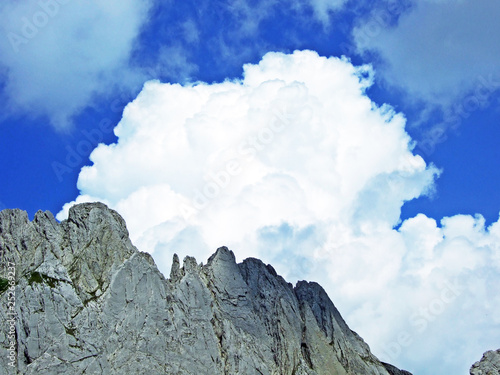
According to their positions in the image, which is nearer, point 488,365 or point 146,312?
point 146,312

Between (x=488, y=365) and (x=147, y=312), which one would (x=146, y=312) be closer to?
(x=147, y=312)

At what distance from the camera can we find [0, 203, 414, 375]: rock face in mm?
120125

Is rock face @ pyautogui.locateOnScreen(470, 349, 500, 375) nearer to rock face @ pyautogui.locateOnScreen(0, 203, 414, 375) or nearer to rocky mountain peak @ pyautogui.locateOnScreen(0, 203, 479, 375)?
rock face @ pyautogui.locateOnScreen(0, 203, 414, 375)

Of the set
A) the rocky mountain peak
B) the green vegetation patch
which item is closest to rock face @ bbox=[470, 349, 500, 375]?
the rocky mountain peak

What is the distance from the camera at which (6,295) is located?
12475 centimetres

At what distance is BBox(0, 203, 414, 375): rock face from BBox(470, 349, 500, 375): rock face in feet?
52.6

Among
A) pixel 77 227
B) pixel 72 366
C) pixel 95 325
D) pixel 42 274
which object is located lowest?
pixel 72 366

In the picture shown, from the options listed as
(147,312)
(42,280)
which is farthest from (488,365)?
(42,280)

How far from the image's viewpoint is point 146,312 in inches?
5027

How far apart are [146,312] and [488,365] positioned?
84103mm

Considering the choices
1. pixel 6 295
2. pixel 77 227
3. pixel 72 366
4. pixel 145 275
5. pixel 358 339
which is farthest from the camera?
pixel 358 339

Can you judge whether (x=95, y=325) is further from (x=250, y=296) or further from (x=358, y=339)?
(x=358, y=339)

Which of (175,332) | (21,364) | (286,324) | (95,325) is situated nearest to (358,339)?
(286,324)

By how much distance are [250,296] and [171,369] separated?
33.6 meters
